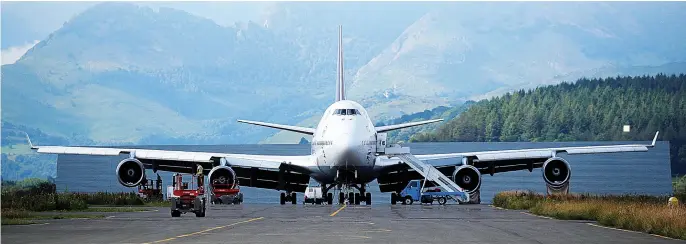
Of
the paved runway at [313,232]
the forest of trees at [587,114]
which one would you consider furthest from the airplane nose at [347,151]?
the forest of trees at [587,114]

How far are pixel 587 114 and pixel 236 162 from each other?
78.6 m

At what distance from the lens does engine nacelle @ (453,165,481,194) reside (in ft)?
199

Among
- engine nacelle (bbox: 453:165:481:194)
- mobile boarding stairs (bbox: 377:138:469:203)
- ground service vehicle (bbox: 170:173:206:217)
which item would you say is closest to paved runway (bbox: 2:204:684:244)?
ground service vehicle (bbox: 170:173:206:217)

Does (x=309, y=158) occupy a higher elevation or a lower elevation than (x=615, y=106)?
lower

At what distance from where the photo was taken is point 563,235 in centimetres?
2681

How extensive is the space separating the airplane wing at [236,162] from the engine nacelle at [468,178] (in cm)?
801

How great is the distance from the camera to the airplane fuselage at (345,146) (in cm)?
5800

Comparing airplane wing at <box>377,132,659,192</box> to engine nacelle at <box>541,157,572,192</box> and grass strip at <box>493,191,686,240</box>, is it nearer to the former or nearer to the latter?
engine nacelle at <box>541,157,572,192</box>

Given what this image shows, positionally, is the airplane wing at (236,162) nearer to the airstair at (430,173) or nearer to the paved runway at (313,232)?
the airstair at (430,173)

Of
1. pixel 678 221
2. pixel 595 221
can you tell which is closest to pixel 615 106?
pixel 595 221

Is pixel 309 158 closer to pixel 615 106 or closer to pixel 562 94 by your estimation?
pixel 615 106

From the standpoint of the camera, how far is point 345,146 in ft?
189

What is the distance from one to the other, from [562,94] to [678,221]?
386ft

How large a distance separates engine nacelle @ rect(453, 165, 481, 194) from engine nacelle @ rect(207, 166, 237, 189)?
12162 millimetres
